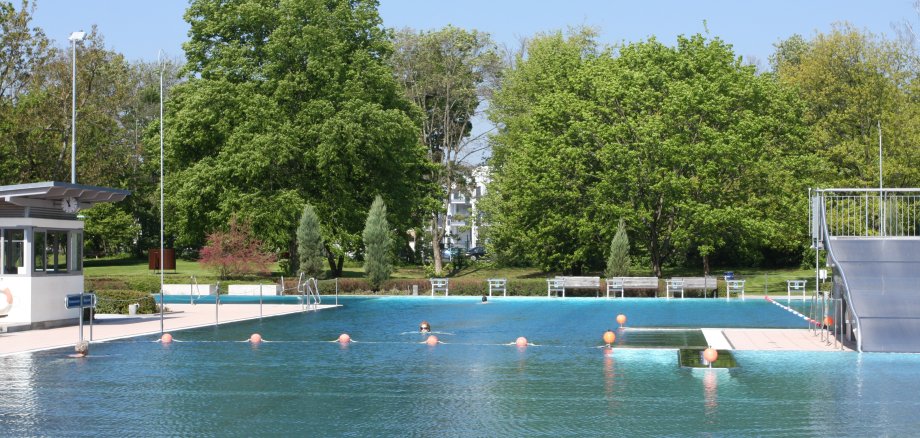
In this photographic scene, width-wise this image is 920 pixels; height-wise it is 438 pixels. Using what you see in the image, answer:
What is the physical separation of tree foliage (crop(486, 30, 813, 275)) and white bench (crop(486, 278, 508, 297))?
7.57 meters

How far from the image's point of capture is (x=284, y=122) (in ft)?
194

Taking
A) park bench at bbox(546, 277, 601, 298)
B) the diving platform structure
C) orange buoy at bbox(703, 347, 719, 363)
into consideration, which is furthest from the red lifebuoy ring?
park bench at bbox(546, 277, 601, 298)

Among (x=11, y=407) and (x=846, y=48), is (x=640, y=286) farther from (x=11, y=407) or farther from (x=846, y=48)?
(x=11, y=407)

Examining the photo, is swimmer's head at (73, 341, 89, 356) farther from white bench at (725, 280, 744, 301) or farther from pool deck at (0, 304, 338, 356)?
white bench at (725, 280, 744, 301)

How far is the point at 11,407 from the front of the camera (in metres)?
15.5

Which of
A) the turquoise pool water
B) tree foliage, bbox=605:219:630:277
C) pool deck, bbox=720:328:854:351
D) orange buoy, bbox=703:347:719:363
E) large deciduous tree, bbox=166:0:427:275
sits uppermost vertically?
large deciduous tree, bbox=166:0:427:275

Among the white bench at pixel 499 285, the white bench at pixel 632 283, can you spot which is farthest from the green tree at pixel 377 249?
the white bench at pixel 632 283

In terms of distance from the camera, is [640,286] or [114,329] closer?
[114,329]

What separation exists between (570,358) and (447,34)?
57.2m

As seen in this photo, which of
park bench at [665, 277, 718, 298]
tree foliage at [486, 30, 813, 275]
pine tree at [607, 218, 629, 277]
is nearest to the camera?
park bench at [665, 277, 718, 298]

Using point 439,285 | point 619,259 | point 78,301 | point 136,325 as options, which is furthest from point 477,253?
point 78,301

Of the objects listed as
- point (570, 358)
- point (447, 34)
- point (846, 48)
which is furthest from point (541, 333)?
point (447, 34)

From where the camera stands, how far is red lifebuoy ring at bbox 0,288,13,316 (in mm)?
28719

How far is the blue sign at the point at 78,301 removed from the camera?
2347 cm
